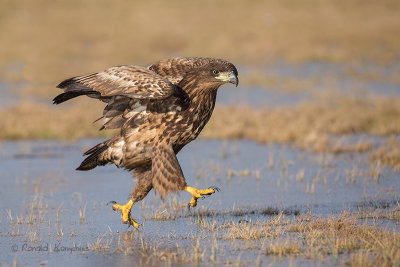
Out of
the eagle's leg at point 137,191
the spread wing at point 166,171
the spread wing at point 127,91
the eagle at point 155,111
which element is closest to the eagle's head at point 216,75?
the eagle at point 155,111

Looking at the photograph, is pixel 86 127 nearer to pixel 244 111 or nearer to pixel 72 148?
pixel 72 148

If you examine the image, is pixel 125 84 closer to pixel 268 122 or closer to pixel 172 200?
pixel 172 200

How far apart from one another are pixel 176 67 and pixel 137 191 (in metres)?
1.50

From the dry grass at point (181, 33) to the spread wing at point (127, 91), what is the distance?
510 inches

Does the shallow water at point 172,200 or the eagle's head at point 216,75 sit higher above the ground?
the eagle's head at point 216,75

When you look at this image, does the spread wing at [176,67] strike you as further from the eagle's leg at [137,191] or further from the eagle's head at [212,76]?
the eagle's leg at [137,191]

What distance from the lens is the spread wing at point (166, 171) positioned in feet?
22.9

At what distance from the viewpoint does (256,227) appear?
677 cm

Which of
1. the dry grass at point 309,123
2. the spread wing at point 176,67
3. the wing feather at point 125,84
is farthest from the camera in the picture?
the dry grass at point 309,123

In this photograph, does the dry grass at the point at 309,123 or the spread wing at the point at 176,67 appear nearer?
the spread wing at the point at 176,67

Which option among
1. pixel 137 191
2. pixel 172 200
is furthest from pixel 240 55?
pixel 137 191

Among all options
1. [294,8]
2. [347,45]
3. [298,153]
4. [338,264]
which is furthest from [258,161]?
[294,8]

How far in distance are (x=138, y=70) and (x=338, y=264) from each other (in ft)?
9.92

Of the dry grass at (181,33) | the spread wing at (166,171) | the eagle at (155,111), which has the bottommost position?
the spread wing at (166,171)
